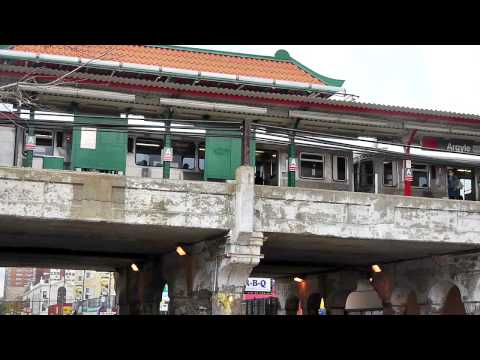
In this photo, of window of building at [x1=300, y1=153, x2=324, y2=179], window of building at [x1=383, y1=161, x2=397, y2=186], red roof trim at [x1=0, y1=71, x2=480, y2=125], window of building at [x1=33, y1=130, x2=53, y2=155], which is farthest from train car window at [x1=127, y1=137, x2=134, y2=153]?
window of building at [x1=383, y1=161, x2=397, y2=186]

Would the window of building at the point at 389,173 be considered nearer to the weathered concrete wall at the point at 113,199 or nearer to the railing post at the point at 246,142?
the railing post at the point at 246,142

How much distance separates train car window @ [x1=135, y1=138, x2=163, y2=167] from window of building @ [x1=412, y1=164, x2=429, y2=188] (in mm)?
10072

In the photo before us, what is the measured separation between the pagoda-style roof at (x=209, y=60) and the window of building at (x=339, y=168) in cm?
322

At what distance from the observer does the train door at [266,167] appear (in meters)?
23.5

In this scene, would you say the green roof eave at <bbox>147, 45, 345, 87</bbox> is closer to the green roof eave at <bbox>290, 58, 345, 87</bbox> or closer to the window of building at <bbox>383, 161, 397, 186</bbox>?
the green roof eave at <bbox>290, 58, 345, 87</bbox>

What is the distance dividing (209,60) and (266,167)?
4.83m

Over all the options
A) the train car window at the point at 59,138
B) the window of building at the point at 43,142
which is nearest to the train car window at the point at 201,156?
the train car window at the point at 59,138

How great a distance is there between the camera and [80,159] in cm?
1938

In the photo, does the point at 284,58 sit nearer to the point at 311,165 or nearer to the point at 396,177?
the point at 311,165

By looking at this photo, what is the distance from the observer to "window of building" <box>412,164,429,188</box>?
25000 mm

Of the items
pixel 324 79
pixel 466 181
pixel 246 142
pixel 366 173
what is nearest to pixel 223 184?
pixel 246 142

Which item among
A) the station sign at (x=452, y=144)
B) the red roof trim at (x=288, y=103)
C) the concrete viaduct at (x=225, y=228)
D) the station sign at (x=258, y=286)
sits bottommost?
the station sign at (x=258, y=286)

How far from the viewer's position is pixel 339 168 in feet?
79.5
